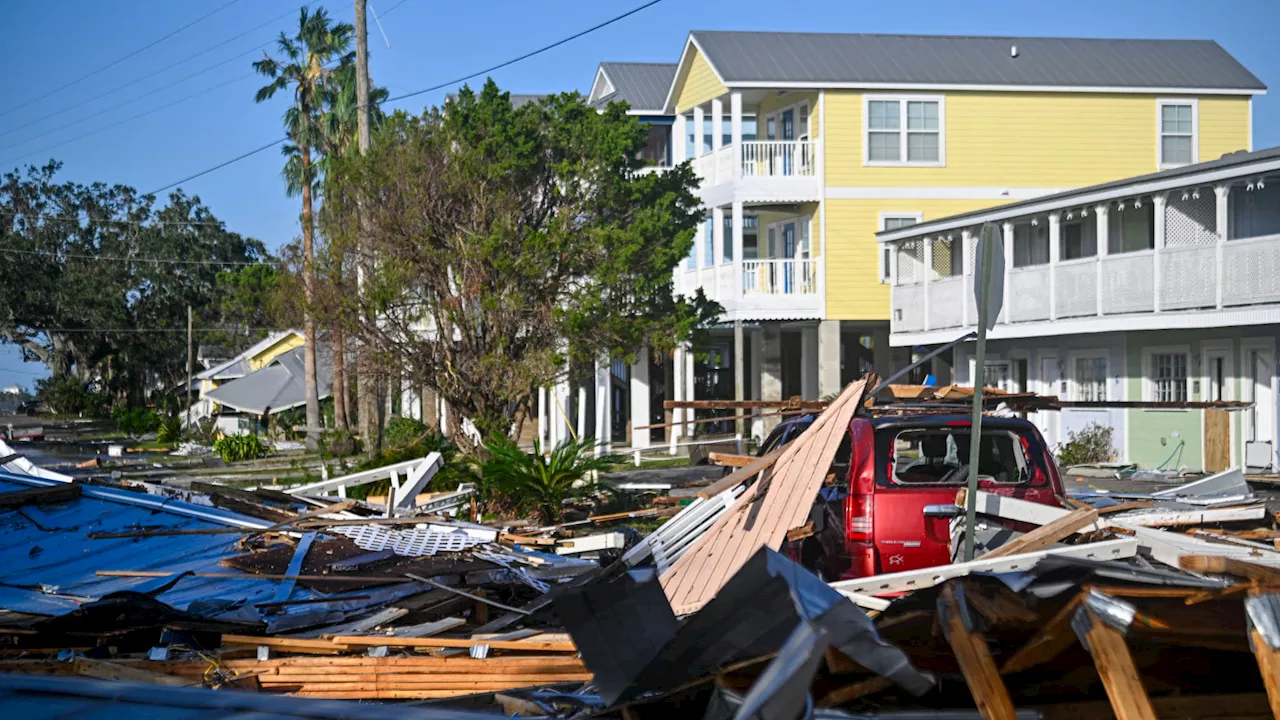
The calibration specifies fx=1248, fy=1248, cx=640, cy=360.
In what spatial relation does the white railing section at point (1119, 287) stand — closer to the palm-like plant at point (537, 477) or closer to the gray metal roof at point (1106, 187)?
the gray metal roof at point (1106, 187)

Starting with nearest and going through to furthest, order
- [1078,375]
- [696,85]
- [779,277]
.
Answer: [1078,375] < [779,277] < [696,85]

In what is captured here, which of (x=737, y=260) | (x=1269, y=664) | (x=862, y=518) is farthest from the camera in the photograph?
(x=737, y=260)

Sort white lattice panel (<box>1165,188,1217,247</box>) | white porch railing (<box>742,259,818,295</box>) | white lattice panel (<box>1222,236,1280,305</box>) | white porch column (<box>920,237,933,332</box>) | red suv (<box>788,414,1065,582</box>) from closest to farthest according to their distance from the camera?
red suv (<box>788,414,1065,582</box>) < white lattice panel (<box>1222,236,1280,305</box>) < white lattice panel (<box>1165,188,1217,247</box>) < white porch column (<box>920,237,933,332</box>) < white porch railing (<box>742,259,818,295</box>)

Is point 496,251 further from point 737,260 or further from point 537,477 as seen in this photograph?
point 737,260

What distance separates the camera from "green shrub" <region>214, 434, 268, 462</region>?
34.3 meters

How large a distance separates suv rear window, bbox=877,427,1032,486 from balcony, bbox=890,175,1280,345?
1310 centimetres

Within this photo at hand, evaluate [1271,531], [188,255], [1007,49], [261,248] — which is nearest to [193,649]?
[1271,531]

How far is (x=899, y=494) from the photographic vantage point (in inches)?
335

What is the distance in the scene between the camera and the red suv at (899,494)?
8.39 m

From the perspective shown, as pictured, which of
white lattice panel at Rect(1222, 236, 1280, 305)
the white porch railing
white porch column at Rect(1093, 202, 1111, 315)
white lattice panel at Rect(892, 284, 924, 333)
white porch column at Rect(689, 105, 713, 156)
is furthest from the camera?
white porch column at Rect(689, 105, 713, 156)

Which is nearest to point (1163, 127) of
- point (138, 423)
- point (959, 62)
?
point (959, 62)

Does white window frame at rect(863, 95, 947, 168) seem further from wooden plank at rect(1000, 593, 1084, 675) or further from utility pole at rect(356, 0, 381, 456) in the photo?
wooden plank at rect(1000, 593, 1084, 675)

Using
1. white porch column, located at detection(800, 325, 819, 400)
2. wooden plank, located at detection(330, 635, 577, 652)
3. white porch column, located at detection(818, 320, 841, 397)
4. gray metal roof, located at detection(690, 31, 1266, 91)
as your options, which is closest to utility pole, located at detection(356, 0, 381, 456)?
gray metal roof, located at detection(690, 31, 1266, 91)

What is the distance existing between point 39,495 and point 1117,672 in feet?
43.5
